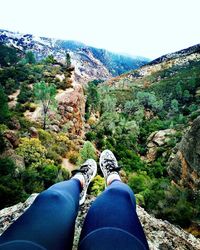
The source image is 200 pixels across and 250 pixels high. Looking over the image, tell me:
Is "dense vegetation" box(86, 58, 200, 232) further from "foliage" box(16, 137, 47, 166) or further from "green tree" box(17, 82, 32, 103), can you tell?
"green tree" box(17, 82, 32, 103)

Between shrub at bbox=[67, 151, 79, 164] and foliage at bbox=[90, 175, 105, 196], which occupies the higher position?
foliage at bbox=[90, 175, 105, 196]

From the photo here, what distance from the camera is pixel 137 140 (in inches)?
1811

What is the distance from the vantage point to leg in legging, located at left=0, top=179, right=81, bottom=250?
1723 mm

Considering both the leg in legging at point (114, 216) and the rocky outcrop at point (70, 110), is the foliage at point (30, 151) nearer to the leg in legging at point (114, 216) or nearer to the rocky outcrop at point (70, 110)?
the rocky outcrop at point (70, 110)

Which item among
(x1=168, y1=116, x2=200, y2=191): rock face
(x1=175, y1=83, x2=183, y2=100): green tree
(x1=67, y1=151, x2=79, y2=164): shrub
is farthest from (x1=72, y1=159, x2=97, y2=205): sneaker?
(x1=175, y1=83, x2=183, y2=100): green tree

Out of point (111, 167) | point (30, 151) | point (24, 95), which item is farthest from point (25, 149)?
point (24, 95)

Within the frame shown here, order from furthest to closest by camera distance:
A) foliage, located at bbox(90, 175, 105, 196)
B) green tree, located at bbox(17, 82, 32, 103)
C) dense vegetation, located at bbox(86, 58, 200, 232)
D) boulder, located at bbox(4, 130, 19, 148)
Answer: green tree, located at bbox(17, 82, 32, 103) < boulder, located at bbox(4, 130, 19, 148) < foliage, located at bbox(90, 175, 105, 196) < dense vegetation, located at bbox(86, 58, 200, 232)

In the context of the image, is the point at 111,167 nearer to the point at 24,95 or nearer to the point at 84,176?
the point at 84,176

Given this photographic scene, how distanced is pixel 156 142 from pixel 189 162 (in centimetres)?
2569

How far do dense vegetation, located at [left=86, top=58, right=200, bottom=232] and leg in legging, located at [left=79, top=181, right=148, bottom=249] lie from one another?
7778 millimetres

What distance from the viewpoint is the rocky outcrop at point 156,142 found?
38.9 meters

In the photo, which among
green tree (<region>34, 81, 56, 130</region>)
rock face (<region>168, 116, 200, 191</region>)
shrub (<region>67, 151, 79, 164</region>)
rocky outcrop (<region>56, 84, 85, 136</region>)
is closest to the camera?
rock face (<region>168, 116, 200, 191</region>)

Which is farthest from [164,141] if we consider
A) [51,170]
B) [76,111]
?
[51,170]

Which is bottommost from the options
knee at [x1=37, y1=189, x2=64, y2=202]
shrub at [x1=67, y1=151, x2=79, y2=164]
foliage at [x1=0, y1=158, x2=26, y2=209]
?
shrub at [x1=67, y1=151, x2=79, y2=164]
